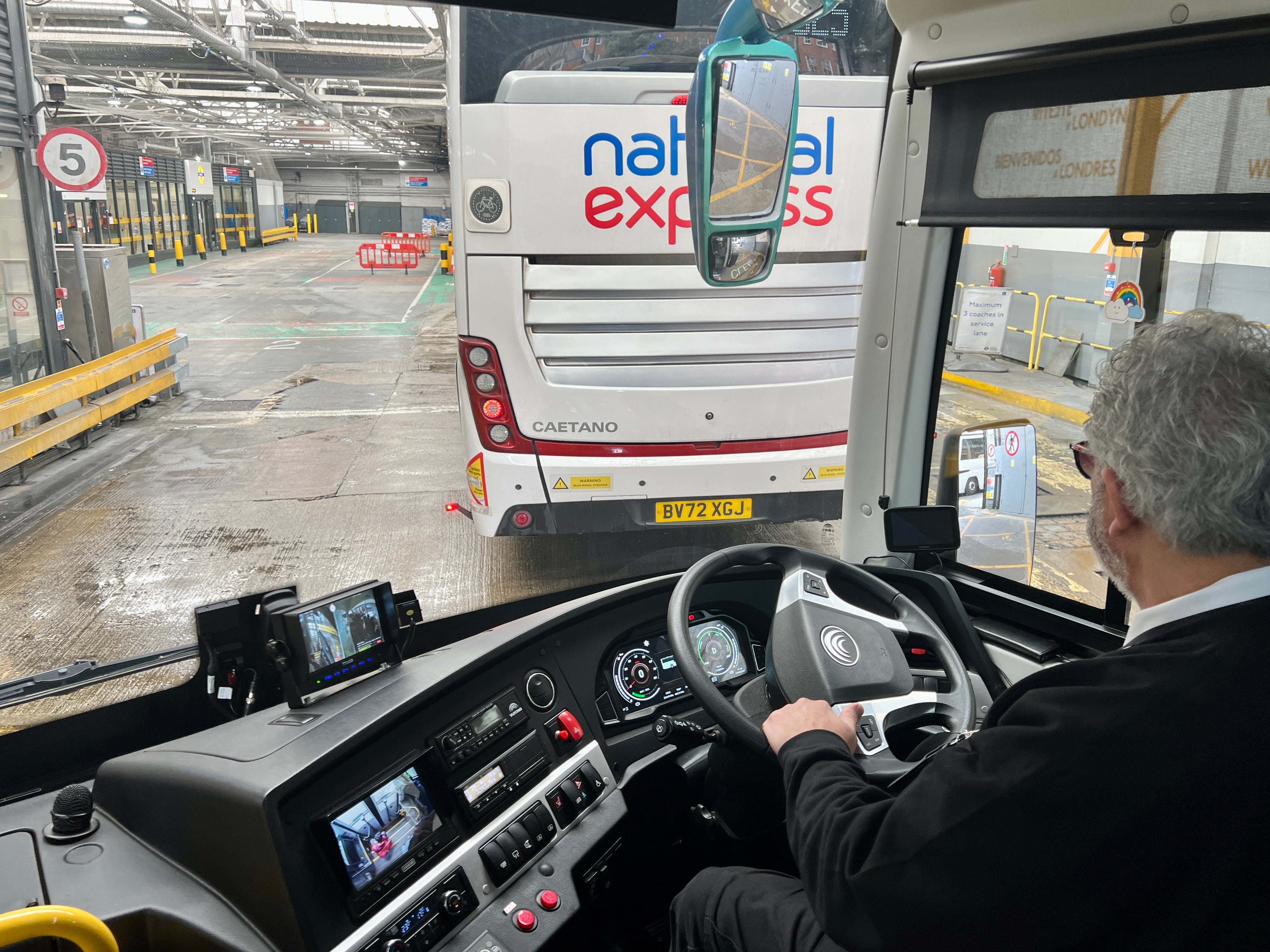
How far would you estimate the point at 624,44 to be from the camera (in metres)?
3.95

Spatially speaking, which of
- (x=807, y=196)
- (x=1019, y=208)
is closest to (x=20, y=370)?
(x=807, y=196)

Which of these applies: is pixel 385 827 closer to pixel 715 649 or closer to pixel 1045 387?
pixel 715 649

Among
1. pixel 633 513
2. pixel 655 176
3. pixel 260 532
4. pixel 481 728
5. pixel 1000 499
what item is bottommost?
pixel 260 532

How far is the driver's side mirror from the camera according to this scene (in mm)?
2756

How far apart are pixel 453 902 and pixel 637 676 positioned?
764 millimetres

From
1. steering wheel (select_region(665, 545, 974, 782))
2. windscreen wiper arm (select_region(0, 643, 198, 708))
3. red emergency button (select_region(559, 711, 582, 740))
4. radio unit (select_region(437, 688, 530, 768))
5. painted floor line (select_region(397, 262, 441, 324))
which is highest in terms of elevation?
steering wheel (select_region(665, 545, 974, 782))

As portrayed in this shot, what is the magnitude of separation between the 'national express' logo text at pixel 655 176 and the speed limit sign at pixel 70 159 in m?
6.87

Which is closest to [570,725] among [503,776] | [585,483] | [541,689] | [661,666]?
[541,689]


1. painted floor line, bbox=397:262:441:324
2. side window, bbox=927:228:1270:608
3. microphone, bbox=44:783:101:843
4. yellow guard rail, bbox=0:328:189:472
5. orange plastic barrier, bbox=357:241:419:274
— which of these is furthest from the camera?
orange plastic barrier, bbox=357:241:419:274

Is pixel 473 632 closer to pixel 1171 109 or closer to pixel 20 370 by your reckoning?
pixel 1171 109

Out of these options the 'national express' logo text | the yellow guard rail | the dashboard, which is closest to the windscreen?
the 'national express' logo text

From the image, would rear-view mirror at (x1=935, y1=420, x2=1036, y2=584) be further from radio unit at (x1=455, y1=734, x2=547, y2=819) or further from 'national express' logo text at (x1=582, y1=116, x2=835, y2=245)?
'national express' logo text at (x1=582, y1=116, x2=835, y2=245)

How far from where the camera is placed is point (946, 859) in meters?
1.14

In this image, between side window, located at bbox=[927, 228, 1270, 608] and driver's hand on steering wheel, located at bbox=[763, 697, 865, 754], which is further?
side window, located at bbox=[927, 228, 1270, 608]
